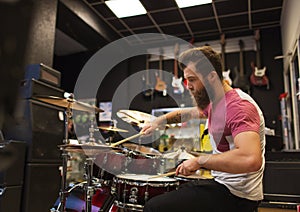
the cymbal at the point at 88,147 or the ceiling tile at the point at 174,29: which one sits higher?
the ceiling tile at the point at 174,29

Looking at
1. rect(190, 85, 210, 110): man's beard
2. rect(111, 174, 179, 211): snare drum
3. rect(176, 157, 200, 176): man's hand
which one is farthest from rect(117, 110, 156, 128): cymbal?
rect(176, 157, 200, 176): man's hand

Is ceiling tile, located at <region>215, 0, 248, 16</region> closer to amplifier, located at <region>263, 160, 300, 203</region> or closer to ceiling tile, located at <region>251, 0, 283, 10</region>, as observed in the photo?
ceiling tile, located at <region>251, 0, 283, 10</region>

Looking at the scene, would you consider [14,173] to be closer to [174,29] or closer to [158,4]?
[158,4]

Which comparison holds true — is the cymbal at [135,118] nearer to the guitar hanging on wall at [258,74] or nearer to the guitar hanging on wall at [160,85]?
the guitar hanging on wall at [160,85]

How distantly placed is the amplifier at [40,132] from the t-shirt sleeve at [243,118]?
6.50 ft

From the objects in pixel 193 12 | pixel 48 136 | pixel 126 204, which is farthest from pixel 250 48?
pixel 126 204

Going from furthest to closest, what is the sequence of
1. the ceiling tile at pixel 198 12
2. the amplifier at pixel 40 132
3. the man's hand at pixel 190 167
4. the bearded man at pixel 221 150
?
the ceiling tile at pixel 198 12
the amplifier at pixel 40 132
the man's hand at pixel 190 167
the bearded man at pixel 221 150

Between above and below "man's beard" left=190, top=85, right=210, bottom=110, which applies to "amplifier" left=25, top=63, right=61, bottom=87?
above

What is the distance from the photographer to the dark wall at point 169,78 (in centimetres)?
469

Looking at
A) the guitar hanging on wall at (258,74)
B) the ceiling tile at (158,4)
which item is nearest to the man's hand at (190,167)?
the ceiling tile at (158,4)

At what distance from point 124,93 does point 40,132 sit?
9.49 feet

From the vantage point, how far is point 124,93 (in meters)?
5.61

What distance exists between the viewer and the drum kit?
1.78 meters

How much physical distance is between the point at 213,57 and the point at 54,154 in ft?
6.88
